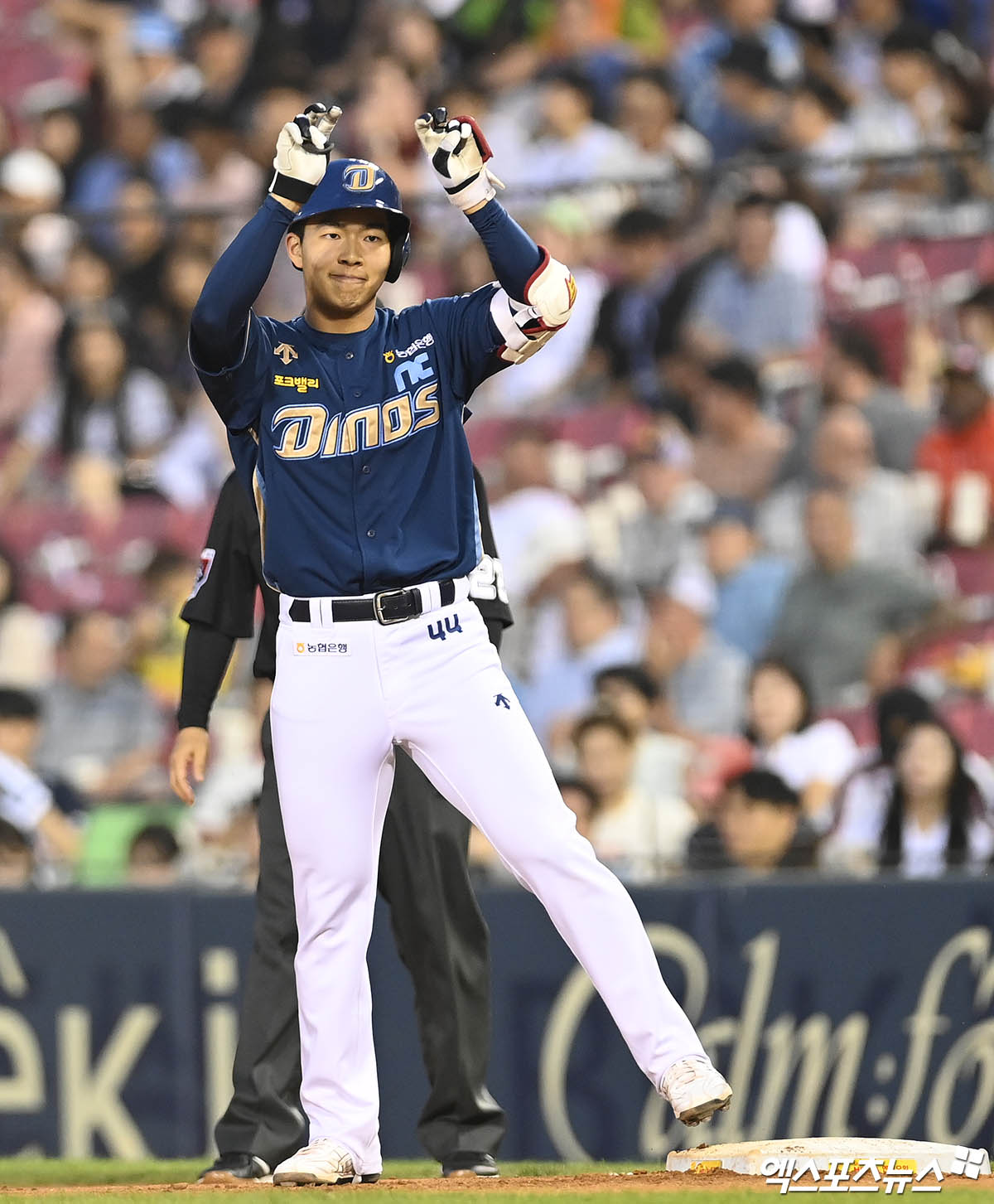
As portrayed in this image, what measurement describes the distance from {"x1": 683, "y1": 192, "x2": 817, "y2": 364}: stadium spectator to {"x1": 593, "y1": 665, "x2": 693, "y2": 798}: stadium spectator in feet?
5.72

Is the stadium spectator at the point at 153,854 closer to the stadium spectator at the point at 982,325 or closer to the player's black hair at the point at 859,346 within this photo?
the player's black hair at the point at 859,346

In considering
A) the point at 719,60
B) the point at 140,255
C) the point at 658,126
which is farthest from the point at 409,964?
the point at 719,60

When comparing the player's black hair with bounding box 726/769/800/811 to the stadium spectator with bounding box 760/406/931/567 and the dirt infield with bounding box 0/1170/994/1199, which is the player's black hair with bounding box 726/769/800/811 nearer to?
the stadium spectator with bounding box 760/406/931/567

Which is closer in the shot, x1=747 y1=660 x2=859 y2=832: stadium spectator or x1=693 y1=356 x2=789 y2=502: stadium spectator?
x1=747 y1=660 x2=859 y2=832: stadium spectator

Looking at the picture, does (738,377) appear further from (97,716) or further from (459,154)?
(459,154)

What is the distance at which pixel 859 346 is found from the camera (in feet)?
30.5

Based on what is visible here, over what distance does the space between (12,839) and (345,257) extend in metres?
4.23

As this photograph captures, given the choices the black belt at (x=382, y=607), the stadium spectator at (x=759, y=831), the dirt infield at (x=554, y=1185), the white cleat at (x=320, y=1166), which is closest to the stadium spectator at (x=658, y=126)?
the stadium spectator at (x=759, y=831)

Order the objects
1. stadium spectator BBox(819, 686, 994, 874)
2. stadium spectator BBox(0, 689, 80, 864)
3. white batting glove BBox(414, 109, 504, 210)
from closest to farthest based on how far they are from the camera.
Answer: white batting glove BBox(414, 109, 504, 210), stadium spectator BBox(819, 686, 994, 874), stadium spectator BBox(0, 689, 80, 864)

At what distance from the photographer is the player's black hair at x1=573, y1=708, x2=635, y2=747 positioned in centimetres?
784

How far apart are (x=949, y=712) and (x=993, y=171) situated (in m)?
2.54

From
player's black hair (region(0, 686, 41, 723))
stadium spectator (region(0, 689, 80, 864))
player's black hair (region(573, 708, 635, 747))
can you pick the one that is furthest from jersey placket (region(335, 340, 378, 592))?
player's black hair (region(0, 686, 41, 723))

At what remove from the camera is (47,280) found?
11344 mm

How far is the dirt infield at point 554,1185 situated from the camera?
428cm
